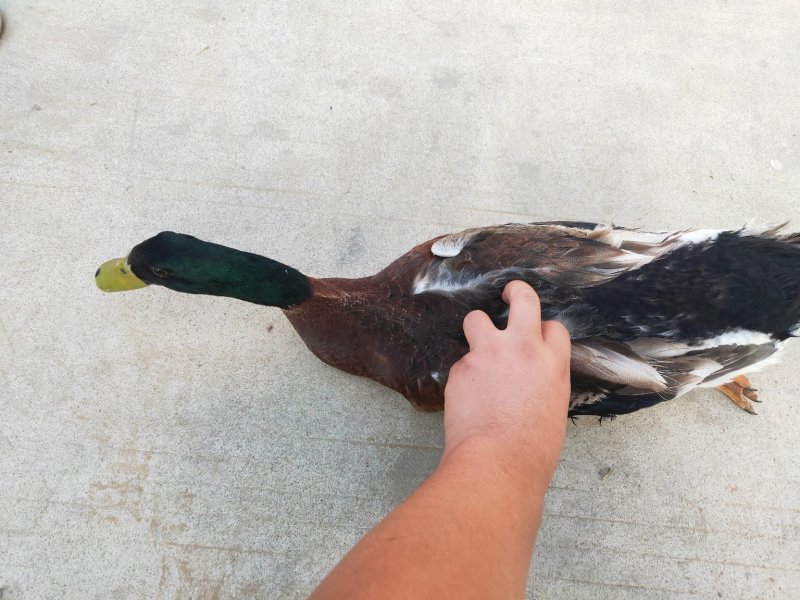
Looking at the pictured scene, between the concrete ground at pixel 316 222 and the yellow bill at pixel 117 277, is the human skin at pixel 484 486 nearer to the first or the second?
→ the concrete ground at pixel 316 222

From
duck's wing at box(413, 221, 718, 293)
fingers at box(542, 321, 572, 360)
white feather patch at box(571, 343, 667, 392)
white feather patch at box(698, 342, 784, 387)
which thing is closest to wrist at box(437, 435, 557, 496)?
fingers at box(542, 321, 572, 360)

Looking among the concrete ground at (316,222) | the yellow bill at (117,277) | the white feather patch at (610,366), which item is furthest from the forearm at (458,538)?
the yellow bill at (117,277)

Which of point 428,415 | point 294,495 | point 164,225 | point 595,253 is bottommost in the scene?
point 294,495

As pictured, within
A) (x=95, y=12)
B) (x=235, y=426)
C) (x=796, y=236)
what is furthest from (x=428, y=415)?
(x=95, y=12)

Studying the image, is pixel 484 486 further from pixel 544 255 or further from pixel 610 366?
pixel 544 255

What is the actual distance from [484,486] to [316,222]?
175cm

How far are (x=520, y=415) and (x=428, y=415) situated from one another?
3.31 feet

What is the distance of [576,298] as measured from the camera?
67.7 inches

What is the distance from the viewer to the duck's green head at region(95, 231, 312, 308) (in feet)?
5.67

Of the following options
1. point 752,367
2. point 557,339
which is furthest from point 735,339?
point 557,339

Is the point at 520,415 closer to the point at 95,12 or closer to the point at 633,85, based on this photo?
the point at 633,85

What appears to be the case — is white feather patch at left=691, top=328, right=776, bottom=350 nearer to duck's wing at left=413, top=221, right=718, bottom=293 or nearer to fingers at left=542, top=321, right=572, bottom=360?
duck's wing at left=413, top=221, right=718, bottom=293

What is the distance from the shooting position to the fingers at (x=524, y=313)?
1.33 m

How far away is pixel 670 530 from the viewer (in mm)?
2002
